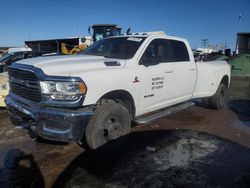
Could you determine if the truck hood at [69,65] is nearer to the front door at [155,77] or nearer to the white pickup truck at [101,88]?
the white pickup truck at [101,88]

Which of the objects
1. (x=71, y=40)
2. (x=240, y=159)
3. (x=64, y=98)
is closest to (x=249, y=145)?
(x=240, y=159)

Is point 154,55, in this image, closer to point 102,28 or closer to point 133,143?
point 133,143

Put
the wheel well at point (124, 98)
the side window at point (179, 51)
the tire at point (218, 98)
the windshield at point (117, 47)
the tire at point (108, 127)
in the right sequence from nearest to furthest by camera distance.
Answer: the tire at point (108, 127) → the wheel well at point (124, 98) → the windshield at point (117, 47) → the side window at point (179, 51) → the tire at point (218, 98)

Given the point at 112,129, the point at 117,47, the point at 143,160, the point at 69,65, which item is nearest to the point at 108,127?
the point at 112,129

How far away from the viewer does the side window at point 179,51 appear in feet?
19.4

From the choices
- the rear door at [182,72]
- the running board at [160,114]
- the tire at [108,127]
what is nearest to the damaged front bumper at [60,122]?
the tire at [108,127]

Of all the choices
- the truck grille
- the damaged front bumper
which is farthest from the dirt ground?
the truck grille

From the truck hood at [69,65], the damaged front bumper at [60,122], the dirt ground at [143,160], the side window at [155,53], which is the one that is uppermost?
the side window at [155,53]

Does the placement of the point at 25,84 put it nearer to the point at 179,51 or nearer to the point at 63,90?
the point at 63,90

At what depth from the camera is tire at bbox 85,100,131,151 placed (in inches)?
157

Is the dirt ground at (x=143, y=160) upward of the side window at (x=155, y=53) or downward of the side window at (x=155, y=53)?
downward

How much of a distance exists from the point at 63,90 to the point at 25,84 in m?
0.81

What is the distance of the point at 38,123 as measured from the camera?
151 inches

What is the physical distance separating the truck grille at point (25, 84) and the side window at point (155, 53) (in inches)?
74.3
